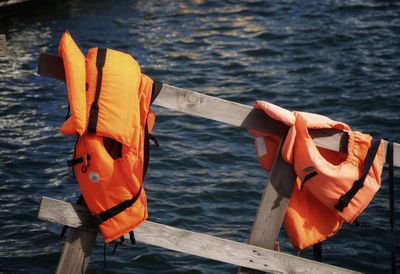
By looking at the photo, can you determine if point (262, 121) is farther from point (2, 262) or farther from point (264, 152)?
point (2, 262)

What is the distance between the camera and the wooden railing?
15.8 feet

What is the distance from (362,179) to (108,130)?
1.83 m

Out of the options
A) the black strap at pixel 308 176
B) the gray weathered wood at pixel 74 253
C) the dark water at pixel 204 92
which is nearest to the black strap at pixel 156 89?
the gray weathered wood at pixel 74 253

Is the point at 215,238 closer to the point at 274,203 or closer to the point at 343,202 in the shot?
the point at 274,203

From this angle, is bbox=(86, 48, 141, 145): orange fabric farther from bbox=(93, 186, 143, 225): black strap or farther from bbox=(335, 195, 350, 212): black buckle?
bbox=(335, 195, 350, 212): black buckle

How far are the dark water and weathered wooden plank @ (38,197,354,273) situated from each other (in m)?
2.15

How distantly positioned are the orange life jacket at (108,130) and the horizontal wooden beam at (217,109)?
0.11 meters

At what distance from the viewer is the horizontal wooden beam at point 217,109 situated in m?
4.76

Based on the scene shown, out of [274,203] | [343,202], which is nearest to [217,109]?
[274,203]

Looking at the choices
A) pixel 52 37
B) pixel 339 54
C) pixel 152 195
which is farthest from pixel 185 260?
pixel 52 37

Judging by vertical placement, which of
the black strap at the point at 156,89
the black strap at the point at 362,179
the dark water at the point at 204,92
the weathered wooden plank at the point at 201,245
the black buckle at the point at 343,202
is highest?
the black strap at the point at 156,89

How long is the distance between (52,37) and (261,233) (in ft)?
32.3

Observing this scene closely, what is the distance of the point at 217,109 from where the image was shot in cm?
484

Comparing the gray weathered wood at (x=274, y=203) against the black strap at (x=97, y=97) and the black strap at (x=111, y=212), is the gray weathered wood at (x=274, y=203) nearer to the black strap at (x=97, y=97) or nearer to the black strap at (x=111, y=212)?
the black strap at (x=111, y=212)
